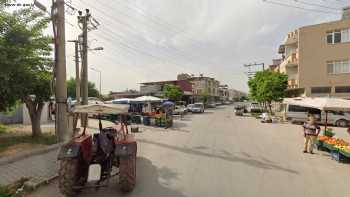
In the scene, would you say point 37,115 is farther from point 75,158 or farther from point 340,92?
point 340,92

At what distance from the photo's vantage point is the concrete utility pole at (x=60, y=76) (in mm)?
8484

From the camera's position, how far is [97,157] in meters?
5.44

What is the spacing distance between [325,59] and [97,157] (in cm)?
2744

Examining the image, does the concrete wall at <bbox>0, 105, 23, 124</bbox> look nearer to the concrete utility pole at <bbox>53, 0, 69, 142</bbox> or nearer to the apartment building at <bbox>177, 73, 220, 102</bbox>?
the concrete utility pole at <bbox>53, 0, 69, 142</bbox>

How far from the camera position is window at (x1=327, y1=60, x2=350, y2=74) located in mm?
23430

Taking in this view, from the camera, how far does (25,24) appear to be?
9539mm

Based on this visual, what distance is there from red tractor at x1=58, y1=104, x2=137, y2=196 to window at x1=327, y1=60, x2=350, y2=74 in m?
26.8

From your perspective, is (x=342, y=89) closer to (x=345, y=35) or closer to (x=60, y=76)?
(x=345, y=35)

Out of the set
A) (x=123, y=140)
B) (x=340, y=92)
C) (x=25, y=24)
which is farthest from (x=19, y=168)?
(x=340, y=92)

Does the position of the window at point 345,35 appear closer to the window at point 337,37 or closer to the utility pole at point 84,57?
the window at point 337,37

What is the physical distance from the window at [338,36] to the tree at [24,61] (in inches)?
1091

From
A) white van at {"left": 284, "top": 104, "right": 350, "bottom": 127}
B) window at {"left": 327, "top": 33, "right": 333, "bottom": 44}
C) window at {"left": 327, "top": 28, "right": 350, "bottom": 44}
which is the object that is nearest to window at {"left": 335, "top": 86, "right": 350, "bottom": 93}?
window at {"left": 327, "top": 28, "right": 350, "bottom": 44}

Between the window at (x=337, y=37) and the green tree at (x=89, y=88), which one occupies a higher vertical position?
the window at (x=337, y=37)

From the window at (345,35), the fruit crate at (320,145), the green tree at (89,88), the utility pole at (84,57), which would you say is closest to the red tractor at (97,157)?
the fruit crate at (320,145)
